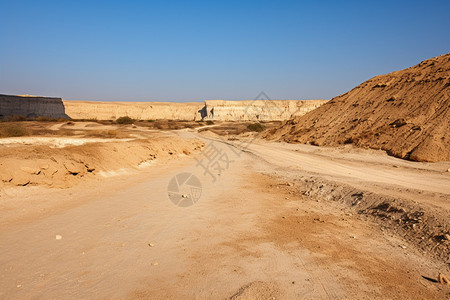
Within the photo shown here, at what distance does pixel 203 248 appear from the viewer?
15.8ft

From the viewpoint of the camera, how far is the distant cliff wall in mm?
73312

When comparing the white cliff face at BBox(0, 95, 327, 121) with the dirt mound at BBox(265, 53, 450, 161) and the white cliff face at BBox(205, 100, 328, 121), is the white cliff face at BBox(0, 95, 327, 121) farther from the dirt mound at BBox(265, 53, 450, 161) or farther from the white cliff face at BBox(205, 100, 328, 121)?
the dirt mound at BBox(265, 53, 450, 161)

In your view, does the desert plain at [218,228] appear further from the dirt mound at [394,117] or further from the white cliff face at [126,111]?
the white cliff face at [126,111]

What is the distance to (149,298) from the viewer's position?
3348 mm

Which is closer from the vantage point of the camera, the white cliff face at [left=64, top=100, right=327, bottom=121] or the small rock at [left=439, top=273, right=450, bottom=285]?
the small rock at [left=439, top=273, right=450, bottom=285]

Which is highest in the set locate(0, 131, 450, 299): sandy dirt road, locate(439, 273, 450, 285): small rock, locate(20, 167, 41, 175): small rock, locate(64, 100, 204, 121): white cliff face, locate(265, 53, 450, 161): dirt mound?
locate(265, 53, 450, 161): dirt mound

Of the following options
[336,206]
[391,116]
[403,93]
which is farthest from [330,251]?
[403,93]

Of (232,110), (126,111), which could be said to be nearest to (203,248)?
(232,110)

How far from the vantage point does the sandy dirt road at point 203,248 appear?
3572mm

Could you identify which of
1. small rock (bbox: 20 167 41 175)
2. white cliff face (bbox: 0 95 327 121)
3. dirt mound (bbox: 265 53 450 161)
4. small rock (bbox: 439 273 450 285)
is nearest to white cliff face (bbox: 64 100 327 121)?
white cliff face (bbox: 0 95 327 121)

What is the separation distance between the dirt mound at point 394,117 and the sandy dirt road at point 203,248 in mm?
7235

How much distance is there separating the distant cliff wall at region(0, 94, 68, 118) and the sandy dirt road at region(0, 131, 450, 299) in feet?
269

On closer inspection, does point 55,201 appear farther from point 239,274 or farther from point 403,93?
point 403,93

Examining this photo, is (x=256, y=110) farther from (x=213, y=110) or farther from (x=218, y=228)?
(x=218, y=228)
